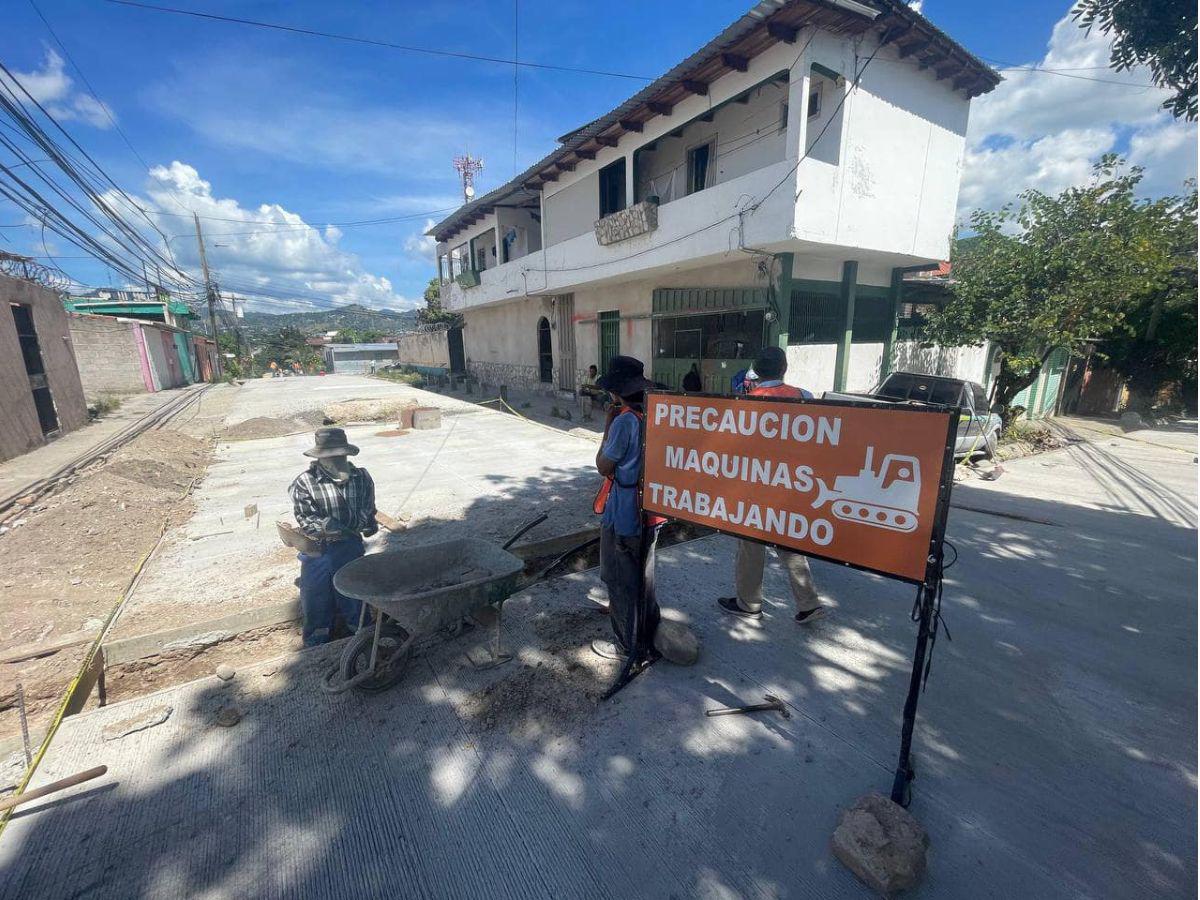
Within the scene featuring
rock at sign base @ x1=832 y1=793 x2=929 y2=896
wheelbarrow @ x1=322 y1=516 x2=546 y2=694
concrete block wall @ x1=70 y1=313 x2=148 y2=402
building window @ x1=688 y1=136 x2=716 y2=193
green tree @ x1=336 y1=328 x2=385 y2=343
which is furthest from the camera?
green tree @ x1=336 y1=328 x2=385 y2=343

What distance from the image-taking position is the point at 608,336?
15367 millimetres

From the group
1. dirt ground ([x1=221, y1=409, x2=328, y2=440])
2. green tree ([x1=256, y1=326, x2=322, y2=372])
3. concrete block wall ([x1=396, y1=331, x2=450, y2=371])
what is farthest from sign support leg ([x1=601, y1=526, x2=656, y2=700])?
green tree ([x1=256, y1=326, x2=322, y2=372])

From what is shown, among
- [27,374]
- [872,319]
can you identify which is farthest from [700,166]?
[27,374]

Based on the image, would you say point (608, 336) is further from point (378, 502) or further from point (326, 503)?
point (326, 503)

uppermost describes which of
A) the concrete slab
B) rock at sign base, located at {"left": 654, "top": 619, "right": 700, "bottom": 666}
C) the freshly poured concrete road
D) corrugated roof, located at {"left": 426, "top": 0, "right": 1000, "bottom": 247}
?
corrugated roof, located at {"left": 426, "top": 0, "right": 1000, "bottom": 247}

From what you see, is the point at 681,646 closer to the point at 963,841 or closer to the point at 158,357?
the point at 963,841

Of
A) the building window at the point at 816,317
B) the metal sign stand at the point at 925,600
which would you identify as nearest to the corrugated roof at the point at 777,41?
the building window at the point at 816,317

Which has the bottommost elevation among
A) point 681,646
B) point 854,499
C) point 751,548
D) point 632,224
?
point 681,646

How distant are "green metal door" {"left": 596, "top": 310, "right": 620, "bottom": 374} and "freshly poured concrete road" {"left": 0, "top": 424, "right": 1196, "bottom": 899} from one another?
12104 millimetres

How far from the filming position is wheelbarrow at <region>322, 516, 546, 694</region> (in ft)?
8.61

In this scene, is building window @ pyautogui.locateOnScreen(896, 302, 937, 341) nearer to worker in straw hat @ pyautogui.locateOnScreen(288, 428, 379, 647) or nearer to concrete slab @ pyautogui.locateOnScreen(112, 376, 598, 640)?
concrete slab @ pyautogui.locateOnScreen(112, 376, 598, 640)

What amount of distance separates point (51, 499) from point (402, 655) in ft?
22.0

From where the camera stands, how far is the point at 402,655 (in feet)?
9.36

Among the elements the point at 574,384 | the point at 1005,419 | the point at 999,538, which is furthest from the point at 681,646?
the point at 574,384
